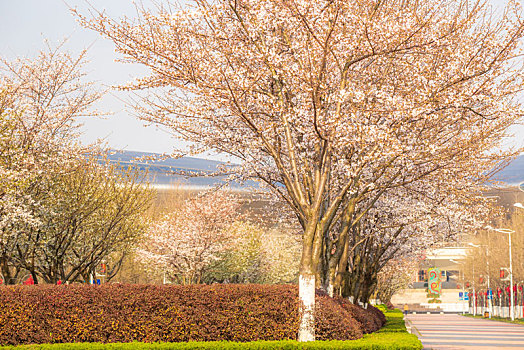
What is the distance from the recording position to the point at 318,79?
14469mm

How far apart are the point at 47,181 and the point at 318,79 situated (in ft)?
35.7

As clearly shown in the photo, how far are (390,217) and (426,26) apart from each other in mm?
11639

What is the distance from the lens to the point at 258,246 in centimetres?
4959

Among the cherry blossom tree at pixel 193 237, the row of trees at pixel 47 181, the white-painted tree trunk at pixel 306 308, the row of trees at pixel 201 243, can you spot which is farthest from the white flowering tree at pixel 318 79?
the cherry blossom tree at pixel 193 237

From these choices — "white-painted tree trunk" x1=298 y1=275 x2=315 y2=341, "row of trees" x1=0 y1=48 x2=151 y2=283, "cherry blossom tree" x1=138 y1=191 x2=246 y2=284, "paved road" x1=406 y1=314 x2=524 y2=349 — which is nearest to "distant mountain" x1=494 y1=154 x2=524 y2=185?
"cherry blossom tree" x1=138 y1=191 x2=246 y2=284

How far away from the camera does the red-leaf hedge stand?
14.6 meters

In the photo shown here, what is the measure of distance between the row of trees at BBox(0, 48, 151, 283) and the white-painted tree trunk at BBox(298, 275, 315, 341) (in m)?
7.68

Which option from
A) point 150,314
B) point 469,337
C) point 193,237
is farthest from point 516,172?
point 150,314

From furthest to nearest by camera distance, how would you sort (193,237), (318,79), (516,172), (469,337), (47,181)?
1. (516,172)
2. (193,237)
3. (469,337)
4. (47,181)
5. (318,79)

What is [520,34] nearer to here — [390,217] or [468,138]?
[468,138]

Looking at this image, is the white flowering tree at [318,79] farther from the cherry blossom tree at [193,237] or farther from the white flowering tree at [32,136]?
the cherry blossom tree at [193,237]

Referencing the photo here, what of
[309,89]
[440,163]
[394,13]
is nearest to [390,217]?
[440,163]

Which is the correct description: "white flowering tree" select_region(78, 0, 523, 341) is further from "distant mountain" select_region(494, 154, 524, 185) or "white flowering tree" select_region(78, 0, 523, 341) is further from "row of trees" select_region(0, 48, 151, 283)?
"distant mountain" select_region(494, 154, 524, 185)

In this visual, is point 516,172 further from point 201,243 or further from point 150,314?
point 150,314
